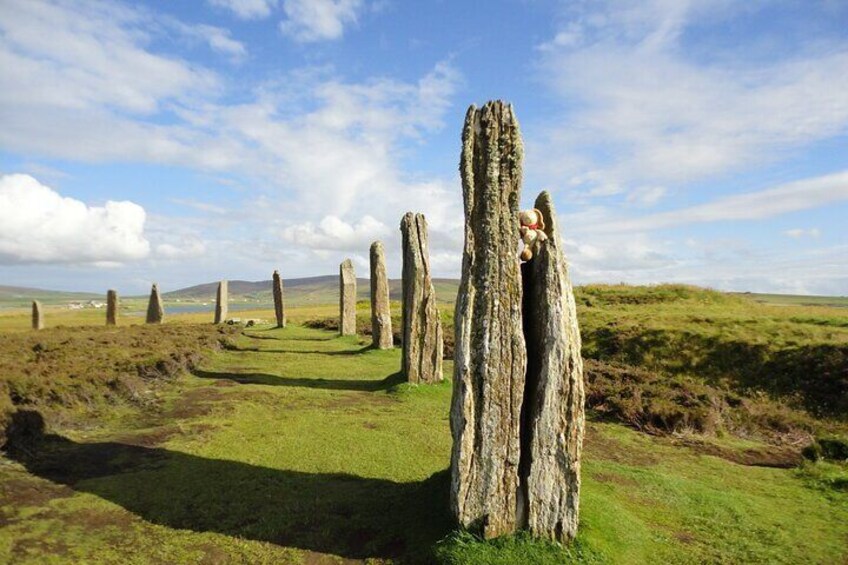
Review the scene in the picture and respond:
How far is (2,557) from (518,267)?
27.2 feet

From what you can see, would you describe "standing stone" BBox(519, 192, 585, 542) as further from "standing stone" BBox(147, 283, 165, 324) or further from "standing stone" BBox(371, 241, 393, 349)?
"standing stone" BBox(147, 283, 165, 324)

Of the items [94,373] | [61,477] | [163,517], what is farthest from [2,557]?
[94,373]

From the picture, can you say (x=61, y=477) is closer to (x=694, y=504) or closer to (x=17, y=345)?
(x=694, y=504)

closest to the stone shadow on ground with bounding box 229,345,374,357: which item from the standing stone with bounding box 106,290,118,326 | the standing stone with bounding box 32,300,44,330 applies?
the standing stone with bounding box 106,290,118,326

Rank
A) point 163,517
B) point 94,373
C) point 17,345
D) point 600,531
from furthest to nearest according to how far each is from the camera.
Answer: point 17,345, point 94,373, point 163,517, point 600,531

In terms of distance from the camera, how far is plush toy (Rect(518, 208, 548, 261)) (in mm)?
8688

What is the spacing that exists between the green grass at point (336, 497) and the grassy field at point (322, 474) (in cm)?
4

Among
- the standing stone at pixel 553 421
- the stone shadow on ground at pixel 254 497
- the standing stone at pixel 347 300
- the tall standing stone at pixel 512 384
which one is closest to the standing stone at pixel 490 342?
the tall standing stone at pixel 512 384

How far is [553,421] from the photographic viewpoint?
7844 mm

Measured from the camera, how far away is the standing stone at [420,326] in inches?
709

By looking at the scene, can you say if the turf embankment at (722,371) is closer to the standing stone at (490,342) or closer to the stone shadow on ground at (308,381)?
the stone shadow on ground at (308,381)

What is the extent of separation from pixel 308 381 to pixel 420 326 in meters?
4.80

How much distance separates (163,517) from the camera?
8711mm

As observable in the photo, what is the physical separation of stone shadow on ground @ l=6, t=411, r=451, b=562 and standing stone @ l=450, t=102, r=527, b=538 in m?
0.90
